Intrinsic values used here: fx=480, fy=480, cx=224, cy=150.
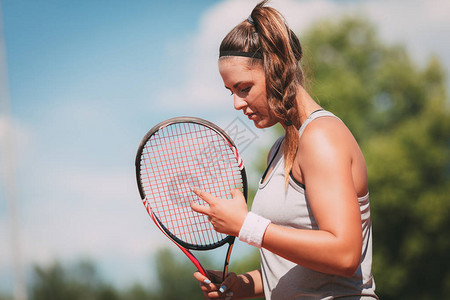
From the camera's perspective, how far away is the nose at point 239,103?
7.87 feet

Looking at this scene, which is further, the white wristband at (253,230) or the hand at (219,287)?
the hand at (219,287)

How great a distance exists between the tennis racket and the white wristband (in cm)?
72

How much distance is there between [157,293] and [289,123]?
93.8 feet

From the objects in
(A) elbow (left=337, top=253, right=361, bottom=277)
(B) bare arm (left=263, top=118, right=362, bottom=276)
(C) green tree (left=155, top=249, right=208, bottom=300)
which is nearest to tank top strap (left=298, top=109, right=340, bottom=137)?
(B) bare arm (left=263, top=118, right=362, bottom=276)

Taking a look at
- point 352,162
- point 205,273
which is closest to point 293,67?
point 352,162

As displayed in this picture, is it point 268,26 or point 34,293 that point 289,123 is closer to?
point 268,26

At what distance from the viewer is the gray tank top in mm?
2213

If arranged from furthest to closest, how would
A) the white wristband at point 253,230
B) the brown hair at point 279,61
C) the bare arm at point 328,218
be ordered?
the brown hair at point 279,61 → the white wristband at point 253,230 → the bare arm at point 328,218

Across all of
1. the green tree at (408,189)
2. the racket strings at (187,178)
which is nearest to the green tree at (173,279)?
the green tree at (408,189)

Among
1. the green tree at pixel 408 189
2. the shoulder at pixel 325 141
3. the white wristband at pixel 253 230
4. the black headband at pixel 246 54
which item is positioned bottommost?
the green tree at pixel 408 189

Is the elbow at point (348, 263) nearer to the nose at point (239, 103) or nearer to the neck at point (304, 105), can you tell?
the neck at point (304, 105)

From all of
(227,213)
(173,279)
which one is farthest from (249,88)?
(173,279)

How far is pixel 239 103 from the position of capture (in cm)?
240

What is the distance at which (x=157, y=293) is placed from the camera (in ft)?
95.6
